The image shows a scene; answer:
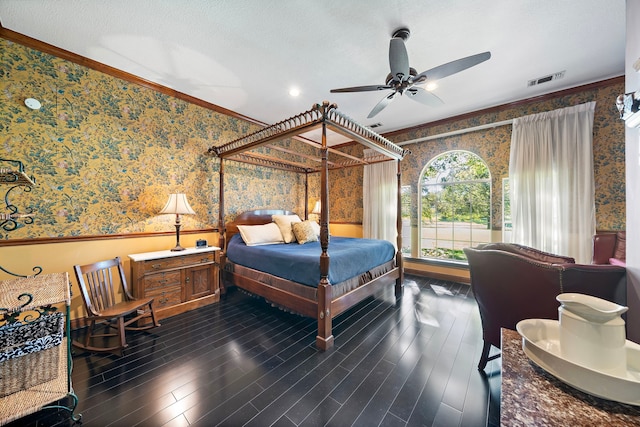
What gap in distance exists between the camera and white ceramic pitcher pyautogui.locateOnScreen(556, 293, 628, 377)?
58cm

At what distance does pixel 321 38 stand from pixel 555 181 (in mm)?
3800

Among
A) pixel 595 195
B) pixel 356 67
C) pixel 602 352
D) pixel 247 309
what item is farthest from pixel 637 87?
pixel 247 309

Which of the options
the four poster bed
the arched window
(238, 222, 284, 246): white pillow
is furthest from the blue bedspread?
the arched window

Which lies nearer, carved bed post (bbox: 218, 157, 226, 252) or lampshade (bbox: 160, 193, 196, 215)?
lampshade (bbox: 160, 193, 196, 215)

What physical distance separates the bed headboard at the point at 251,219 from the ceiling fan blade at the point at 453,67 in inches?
128

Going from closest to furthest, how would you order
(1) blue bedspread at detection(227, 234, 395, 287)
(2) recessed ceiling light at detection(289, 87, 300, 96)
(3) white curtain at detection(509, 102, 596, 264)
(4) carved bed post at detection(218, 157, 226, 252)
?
1. (1) blue bedspread at detection(227, 234, 395, 287)
2. (3) white curtain at detection(509, 102, 596, 264)
3. (2) recessed ceiling light at detection(289, 87, 300, 96)
4. (4) carved bed post at detection(218, 157, 226, 252)

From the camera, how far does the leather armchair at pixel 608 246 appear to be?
2706 mm

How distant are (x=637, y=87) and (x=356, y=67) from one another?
2.35 meters

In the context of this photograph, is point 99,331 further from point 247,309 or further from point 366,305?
point 366,305

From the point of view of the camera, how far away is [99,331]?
2.52 metres

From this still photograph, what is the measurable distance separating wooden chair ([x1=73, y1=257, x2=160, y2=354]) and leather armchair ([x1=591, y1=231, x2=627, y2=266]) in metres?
5.25

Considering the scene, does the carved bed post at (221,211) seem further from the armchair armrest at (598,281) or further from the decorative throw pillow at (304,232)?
the armchair armrest at (598,281)

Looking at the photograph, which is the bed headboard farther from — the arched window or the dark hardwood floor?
the arched window

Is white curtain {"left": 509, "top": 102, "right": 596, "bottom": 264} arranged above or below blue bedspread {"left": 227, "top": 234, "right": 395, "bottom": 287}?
above
